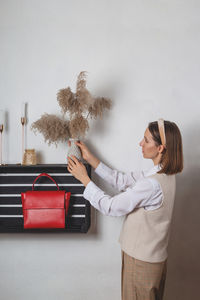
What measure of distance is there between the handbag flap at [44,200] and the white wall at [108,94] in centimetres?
35

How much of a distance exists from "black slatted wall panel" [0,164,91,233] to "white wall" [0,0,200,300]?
16 centimetres

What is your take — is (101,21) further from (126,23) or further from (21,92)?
(21,92)

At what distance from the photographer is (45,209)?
1.53 meters

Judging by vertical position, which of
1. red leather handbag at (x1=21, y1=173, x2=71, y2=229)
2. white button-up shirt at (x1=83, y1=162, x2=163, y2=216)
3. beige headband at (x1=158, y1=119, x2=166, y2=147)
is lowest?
red leather handbag at (x1=21, y1=173, x2=71, y2=229)

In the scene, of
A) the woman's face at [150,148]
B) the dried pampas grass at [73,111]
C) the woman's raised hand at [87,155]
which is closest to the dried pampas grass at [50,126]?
the dried pampas grass at [73,111]

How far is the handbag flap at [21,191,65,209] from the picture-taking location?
1.53 meters

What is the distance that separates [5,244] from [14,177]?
53 cm

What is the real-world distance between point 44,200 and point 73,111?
57cm

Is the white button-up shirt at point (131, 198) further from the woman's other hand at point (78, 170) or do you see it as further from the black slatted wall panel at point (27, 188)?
the black slatted wall panel at point (27, 188)

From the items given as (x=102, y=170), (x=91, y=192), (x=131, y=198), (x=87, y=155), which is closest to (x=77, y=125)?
(x=87, y=155)

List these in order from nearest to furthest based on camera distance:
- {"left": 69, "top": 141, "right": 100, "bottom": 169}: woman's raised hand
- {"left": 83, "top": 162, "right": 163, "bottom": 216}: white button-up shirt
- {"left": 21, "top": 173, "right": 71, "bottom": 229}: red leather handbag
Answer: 1. {"left": 83, "top": 162, "right": 163, "bottom": 216}: white button-up shirt
2. {"left": 21, "top": 173, "right": 71, "bottom": 229}: red leather handbag
3. {"left": 69, "top": 141, "right": 100, "bottom": 169}: woman's raised hand

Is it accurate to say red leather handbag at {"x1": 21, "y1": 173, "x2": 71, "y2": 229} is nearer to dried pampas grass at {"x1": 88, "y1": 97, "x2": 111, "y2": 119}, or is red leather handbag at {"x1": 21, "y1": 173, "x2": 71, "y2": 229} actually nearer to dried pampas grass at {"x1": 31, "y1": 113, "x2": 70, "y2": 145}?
dried pampas grass at {"x1": 31, "y1": 113, "x2": 70, "y2": 145}

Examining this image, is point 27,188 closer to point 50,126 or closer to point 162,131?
point 50,126

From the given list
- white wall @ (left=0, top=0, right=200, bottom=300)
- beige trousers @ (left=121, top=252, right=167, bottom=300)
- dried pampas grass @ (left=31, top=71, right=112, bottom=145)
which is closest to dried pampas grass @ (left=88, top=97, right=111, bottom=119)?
dried pampas grass @ (left=31, top=71, right=112, bottom=145)
